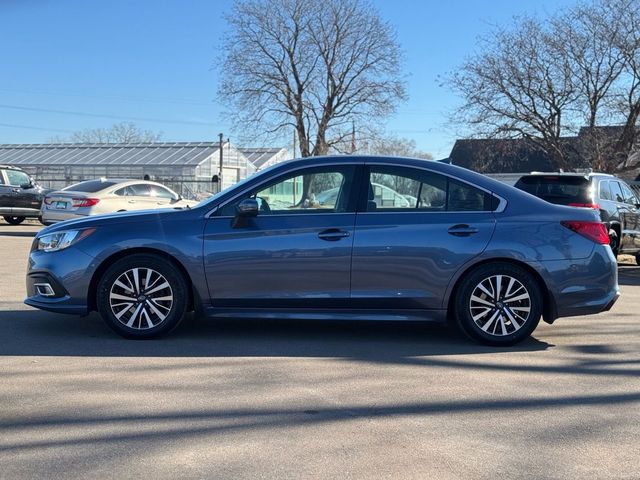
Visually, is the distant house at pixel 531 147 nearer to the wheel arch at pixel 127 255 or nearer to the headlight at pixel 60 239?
the wheel arch at pixel 127 255

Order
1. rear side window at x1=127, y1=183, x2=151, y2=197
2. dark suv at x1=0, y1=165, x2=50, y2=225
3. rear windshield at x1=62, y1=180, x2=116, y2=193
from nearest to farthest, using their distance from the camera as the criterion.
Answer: rear windshield at x1=62, y1=180, x2=116, y2=193, rear side window at x1=127, y1=183, x2=151, y2=197, dark suv at x1=0, y1=165, x2=50, y2=225

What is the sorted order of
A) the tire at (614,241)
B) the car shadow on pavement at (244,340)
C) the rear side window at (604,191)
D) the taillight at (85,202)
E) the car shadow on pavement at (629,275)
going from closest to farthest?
the car shadow on pavement at (244,340) < the car shadow on pavement at (629,275) < the rear side window at (604,191) < the tire at (614,241) < the taillight at (85,202)

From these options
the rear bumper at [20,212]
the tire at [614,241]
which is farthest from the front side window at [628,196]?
the rear bumper at [20,212]

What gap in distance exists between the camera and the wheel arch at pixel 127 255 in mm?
5957

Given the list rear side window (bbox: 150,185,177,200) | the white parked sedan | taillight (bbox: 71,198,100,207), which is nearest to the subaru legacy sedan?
→ the white parked sedan

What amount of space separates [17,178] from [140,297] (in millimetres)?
16623

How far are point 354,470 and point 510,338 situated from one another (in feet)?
9.83

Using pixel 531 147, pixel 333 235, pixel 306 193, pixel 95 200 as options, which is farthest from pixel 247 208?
pixel 531 147

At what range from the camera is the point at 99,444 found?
3.71 m

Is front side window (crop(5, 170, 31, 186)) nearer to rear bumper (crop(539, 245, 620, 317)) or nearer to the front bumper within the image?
the front bumper

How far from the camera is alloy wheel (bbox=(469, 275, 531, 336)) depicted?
593 cm

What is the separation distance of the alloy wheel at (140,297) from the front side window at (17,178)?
53.3ft

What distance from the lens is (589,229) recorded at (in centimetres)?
602

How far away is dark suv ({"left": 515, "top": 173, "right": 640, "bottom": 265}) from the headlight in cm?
803
